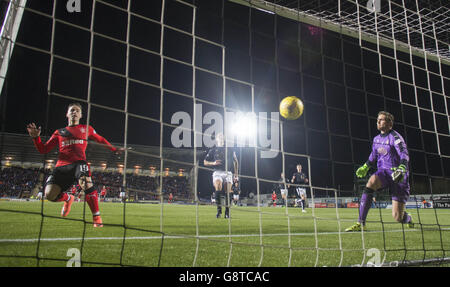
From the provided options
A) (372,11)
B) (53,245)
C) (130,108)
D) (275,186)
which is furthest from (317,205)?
(53,245)

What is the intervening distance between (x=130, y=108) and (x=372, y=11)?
18.3 m

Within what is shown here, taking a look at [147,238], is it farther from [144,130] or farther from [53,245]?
[144,130]

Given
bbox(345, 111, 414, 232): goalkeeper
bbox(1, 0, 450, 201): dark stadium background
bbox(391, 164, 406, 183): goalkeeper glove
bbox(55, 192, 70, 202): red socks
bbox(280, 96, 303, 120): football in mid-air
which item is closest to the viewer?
bbox(391, 164, 406, 183): goalkeeper glove

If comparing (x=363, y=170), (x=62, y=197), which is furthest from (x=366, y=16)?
(x=62, y=197)

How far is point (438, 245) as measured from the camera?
15.0 ft

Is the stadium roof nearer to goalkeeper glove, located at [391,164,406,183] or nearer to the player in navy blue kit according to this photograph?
goalkeeper glove, located at [391,164,406,183]

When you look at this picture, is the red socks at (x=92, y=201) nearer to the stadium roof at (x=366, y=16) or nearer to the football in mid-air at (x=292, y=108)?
the stadium roof at (x=366, y=16)

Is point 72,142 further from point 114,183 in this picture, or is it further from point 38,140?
point 114,183

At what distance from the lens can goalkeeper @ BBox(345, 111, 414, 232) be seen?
4715mm

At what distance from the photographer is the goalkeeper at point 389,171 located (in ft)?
15.5

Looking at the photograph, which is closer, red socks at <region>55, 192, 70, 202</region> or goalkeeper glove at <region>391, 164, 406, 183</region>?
goalkeeper glove at <region>391, 164, 406, 183</region>

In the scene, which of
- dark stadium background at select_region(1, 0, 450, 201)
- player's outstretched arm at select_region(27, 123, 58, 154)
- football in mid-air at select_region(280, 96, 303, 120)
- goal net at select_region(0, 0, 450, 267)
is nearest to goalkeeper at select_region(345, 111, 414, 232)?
goal net at select_region(0, 0, 450, 267)

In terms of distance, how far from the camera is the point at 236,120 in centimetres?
436

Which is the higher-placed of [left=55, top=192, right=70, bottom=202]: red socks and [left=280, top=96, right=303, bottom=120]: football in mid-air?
[left=280, top=96, right=303, bottom=120]: football in mid-air
